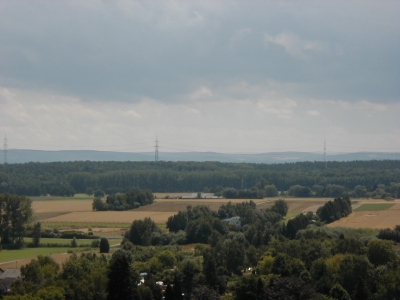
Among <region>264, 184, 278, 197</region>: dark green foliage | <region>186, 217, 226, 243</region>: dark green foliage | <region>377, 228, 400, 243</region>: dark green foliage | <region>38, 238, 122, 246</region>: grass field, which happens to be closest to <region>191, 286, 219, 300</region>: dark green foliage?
<region>377, 228, 400, 243</region>: dark green foliage

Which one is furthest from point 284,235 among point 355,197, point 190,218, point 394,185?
point 394,185

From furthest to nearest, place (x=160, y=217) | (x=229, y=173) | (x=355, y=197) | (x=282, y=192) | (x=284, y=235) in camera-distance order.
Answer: (x=229, y=173)
(x=282, y=192)
(x=355, y=197)
(x=160, y=217)
(x=284, y=235)

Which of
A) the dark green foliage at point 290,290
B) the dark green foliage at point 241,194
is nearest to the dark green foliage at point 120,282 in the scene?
the dark green foliage at point 290,290

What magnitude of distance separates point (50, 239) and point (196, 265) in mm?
23740

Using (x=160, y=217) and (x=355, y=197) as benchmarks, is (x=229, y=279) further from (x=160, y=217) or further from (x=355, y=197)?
(x=355, y=197)

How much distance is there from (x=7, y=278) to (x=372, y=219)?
36450mm

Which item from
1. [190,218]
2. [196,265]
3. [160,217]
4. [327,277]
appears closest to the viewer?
[327,277]

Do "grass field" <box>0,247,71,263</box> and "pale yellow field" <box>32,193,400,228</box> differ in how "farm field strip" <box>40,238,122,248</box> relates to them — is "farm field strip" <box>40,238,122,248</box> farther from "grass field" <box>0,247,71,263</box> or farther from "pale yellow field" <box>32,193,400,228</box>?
"pale yellow field" <box>32,193,400,228</box>

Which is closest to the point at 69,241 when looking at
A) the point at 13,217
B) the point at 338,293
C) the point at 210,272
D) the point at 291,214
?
the point at 13,217

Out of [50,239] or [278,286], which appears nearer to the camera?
[278,286]

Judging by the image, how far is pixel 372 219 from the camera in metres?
58.2

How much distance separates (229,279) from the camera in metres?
34.8

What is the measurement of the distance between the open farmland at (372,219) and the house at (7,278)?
98.3 feet

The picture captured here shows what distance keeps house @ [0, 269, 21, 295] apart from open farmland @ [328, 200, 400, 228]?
30.0m
